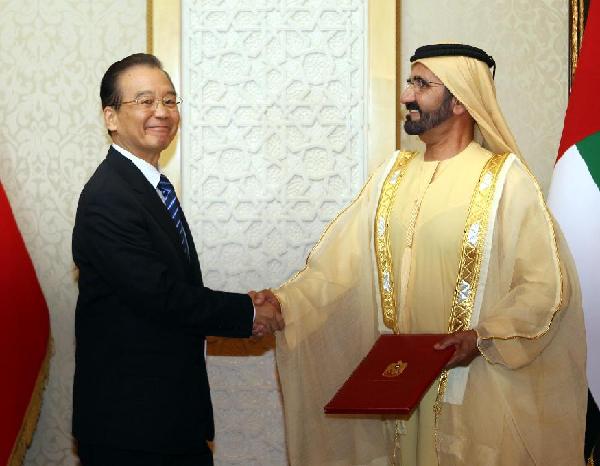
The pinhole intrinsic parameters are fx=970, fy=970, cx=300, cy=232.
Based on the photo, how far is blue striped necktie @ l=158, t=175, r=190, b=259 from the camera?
2.83 meters

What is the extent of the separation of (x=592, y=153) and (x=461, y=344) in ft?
3.33

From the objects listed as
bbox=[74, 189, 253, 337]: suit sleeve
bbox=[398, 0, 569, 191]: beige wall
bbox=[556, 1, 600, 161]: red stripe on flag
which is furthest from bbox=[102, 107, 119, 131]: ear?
bbox=[556, 1, 600, 161]: red stripe on flag

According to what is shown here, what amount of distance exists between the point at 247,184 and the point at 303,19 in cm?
71

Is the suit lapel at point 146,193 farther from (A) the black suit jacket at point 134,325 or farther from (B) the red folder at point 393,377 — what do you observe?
(B) the red folder at point 393,377

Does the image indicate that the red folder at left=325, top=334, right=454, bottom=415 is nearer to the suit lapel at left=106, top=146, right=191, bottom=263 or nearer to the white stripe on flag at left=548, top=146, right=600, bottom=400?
the suit lapel at left=106, top=146, right=191, bottom=263

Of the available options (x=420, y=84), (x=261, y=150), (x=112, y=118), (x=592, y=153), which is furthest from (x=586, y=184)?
(x=112, y=118)

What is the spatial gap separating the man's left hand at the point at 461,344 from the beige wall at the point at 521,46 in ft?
4.35

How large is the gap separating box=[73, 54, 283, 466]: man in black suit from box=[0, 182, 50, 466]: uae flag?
2.77 feet

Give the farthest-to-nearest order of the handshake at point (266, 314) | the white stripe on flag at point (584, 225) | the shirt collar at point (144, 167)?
the white stripe on flag at point (584, 225)
the handshake at point (266, 314)
the shirt collar at point (144, 167)

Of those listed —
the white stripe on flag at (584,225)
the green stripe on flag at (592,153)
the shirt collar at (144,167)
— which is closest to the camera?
the shirt collar at (144,167)

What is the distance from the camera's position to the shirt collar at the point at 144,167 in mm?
2816

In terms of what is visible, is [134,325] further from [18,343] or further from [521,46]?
[521,46]

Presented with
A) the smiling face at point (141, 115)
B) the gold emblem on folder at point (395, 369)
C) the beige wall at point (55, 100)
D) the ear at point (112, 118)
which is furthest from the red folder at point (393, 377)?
the beige wall at point (55, 100)

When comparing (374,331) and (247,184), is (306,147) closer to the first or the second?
(247,184)
